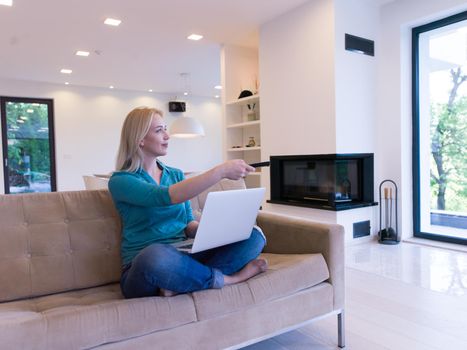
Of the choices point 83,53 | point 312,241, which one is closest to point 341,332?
point 312,241

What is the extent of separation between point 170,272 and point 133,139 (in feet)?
1.87

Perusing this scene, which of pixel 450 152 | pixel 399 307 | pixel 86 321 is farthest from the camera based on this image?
pixel 450 152

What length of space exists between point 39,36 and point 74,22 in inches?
29.0

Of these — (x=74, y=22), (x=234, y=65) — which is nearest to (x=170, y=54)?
(x=234, y=65)

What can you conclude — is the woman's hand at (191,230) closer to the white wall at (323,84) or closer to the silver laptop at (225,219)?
the silver laptop at (225,219)

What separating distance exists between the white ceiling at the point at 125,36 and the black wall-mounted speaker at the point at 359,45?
442 mm

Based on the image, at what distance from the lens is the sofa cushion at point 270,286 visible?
1.32 metres

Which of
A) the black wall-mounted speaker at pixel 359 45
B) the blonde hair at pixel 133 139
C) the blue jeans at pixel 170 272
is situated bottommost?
the blue jeans at pixel 170 272

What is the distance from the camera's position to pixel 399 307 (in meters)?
2.11

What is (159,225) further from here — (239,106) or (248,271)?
(239,106)

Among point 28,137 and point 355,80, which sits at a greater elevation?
point 355,80

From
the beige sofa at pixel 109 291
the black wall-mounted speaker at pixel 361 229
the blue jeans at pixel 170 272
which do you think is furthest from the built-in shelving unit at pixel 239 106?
the blue jeans at pixel 170 272

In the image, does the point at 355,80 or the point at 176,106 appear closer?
the point at 355,80

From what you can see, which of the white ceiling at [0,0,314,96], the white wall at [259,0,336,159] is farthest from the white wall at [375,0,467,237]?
the white ceiling at [0,0,314,96]
